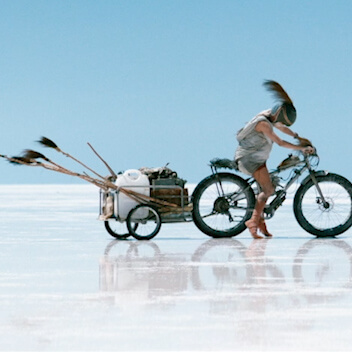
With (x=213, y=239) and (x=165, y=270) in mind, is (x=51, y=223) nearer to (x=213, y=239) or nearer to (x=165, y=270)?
(x=213, y=239)

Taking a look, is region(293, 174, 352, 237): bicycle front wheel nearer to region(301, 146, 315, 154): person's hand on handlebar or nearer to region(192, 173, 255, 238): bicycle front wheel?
region(301, 146, 315, 154): person's hand on handlebar

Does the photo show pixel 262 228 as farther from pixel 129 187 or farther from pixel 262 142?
pixel 129 187

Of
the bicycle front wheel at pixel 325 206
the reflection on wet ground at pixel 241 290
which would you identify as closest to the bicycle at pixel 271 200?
the bicycle front wheel at pixel 325 206

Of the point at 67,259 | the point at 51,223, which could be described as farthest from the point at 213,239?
the point at 51,223

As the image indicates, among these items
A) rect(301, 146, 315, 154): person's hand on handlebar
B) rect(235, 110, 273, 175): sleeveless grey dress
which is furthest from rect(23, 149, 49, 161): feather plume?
rect(301, 146, 315, 154): person's hand on handlebar

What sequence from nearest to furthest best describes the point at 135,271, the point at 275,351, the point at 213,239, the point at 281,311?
the point at 275,351 → the point at 281,311 → the point at 135,271 → the point at 213,239

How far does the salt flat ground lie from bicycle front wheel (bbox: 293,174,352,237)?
2.94 feet

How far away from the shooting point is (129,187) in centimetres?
1000

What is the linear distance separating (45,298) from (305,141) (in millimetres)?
5681

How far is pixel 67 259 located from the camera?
296 inches

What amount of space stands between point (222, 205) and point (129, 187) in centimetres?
116

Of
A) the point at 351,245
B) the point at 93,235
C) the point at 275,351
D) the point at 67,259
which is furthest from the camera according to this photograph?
the point at 93,235

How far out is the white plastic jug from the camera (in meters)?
9.96

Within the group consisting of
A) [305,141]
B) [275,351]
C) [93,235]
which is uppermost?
[305,141]
